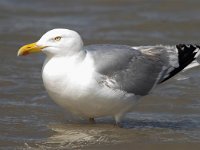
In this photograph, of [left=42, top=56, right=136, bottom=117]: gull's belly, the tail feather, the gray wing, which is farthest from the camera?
the tail feather

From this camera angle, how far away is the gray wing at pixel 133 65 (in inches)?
324

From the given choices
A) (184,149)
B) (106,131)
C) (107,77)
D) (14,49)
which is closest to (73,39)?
(107,77)

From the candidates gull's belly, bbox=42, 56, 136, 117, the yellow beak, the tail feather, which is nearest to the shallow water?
the tail feather

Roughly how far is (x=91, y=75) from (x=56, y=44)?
19.7 inches

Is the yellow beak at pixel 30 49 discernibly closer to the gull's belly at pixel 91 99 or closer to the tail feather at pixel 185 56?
the gull's belly at pixel 91 99

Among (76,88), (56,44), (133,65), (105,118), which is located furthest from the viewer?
(105,118)

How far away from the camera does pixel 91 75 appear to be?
800 centimetres

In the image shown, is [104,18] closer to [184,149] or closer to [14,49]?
[14,49]

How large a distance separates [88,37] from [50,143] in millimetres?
4918

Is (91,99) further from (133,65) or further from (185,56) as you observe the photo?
(185,56)

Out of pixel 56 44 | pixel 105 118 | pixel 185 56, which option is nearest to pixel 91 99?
pixel 56 44

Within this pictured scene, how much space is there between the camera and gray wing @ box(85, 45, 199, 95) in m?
8.23

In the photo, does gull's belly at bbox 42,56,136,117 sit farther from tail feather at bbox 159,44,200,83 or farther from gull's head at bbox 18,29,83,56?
tail feather at bbox 159,44,200,83

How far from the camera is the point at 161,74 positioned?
8875 mm
